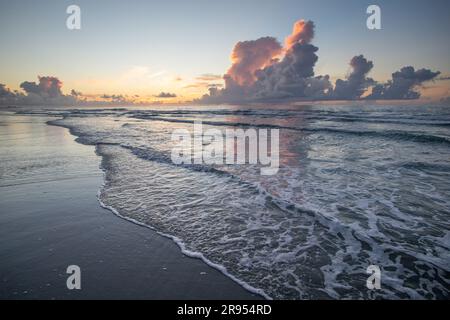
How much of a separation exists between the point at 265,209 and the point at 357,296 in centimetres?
305

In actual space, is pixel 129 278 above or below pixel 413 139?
below

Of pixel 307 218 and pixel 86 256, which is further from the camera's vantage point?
pixel 307 218

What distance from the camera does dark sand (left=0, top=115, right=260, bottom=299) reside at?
348 centimetres

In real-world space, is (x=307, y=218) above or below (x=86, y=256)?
above

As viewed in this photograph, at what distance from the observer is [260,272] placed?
3.91 meters

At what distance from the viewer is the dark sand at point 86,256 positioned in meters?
3.48

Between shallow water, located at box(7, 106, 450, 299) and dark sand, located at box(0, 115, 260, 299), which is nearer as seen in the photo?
dark sand, located at box(0, 115, 260, 299)

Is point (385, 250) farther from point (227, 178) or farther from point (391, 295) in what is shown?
point (227, 178)

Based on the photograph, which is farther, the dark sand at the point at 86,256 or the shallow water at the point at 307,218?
the shallow water at the point at 307,218

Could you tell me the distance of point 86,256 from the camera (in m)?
4.25
